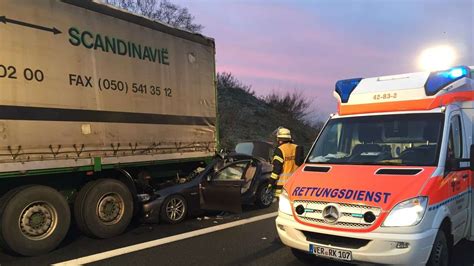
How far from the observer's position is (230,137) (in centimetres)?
2591

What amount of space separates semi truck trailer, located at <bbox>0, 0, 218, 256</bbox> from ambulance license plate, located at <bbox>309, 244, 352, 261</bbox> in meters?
4.02

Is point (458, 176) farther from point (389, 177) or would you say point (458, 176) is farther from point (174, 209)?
point (174, 209)

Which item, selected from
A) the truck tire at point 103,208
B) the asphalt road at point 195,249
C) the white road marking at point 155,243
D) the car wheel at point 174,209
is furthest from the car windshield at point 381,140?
the truck tire at point 103,208

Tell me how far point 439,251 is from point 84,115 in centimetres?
543

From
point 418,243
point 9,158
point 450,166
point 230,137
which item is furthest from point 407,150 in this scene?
point 230,137

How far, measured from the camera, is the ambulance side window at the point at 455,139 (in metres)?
5.11

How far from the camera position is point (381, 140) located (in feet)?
18.2

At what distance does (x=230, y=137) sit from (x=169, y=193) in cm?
1759

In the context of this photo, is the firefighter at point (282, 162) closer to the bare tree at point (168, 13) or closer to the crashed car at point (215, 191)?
the crashed car at point (215, 191)

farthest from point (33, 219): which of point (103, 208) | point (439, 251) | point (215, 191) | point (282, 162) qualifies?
point (439, 251)

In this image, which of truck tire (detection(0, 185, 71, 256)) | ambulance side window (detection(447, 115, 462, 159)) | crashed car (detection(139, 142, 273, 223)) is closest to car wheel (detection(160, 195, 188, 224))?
crashed car (detection(139, 142, 273, 223))

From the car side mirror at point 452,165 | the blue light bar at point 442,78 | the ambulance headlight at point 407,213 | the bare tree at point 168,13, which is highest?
the bare tree at point 168,13

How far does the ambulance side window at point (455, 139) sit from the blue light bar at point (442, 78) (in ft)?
1.34

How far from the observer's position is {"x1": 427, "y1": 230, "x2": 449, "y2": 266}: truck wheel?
15.1 ft
